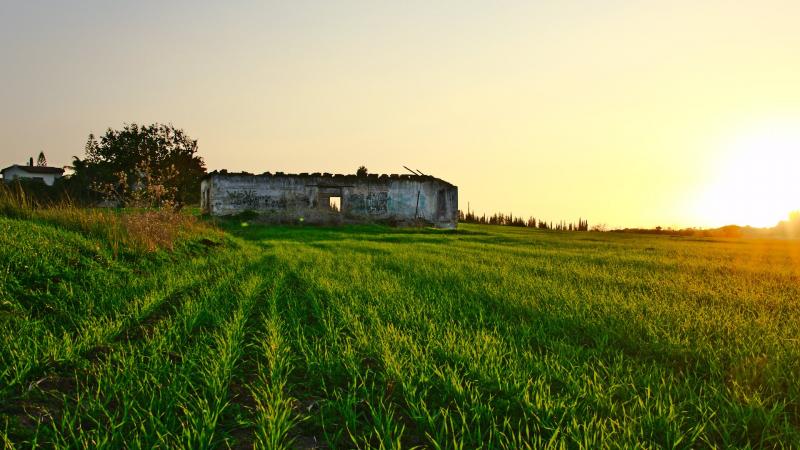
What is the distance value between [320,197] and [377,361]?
26.8 metres

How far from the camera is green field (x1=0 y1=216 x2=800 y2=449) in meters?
2.65

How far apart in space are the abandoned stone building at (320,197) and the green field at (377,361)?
72.3 feet

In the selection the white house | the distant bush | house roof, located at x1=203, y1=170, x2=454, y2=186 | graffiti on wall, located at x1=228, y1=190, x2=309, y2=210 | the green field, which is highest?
the white house

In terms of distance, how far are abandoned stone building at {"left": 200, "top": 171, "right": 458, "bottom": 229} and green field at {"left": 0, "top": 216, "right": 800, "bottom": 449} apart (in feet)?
72.3

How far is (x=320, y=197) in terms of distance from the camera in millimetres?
30031

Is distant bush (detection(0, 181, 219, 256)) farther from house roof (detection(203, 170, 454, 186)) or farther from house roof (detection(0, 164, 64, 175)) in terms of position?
house roof (detection(0, 164, 64, 175))

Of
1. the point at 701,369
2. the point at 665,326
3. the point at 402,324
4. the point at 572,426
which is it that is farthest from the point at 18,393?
the point at 665,326

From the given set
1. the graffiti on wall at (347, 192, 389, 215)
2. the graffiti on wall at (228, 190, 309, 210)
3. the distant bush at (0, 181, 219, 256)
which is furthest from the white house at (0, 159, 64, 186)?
the distant bush at (0, 181, 219, 256)

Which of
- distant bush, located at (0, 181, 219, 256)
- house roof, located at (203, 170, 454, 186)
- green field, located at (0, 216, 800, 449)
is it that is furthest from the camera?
house roof, located at (203, 170, 454, 186)

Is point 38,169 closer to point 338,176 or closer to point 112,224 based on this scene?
point 338,176

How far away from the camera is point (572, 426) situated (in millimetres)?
2627

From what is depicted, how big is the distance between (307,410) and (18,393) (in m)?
1.96

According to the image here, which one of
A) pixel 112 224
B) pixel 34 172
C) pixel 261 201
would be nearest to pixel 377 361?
pixel 112 224

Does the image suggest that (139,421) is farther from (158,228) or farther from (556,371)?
(158,228)
